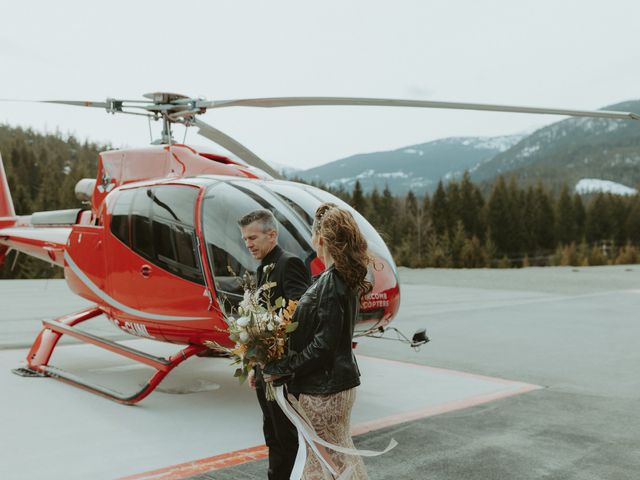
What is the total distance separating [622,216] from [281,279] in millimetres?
61088

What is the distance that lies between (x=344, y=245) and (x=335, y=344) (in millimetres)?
404

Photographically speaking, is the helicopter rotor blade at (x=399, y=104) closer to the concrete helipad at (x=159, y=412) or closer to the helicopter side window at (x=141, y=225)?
the helicopter side window at (x=141, y=225)

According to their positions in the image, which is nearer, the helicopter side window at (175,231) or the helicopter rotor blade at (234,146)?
the helicopter side window at (175,231)

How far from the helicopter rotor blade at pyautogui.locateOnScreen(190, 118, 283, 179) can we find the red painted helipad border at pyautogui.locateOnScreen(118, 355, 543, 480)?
2.75 meters

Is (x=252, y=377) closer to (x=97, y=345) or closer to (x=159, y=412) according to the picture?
(x=159, y=412)

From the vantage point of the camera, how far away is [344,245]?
263 cm

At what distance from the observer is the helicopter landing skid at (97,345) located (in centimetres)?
538

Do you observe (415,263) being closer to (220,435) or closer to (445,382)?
(445,382)

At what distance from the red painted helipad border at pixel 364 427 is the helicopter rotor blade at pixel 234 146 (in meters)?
2.75

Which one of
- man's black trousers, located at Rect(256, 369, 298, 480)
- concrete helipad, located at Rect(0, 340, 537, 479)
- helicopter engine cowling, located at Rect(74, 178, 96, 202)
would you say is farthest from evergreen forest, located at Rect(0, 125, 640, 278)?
man's black trousers, located at Rect(256, 369, 298, 480)

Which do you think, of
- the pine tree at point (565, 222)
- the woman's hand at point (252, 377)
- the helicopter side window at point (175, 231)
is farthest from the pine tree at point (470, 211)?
the woman's hand at point (252, 377)

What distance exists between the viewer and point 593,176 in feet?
605

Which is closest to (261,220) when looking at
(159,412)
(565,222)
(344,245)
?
(344,245)

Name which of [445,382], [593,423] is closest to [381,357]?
[445,382]
